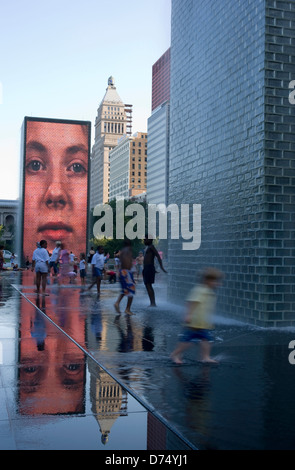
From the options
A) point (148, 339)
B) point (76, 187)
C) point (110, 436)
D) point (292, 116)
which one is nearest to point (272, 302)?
point (148, 339)

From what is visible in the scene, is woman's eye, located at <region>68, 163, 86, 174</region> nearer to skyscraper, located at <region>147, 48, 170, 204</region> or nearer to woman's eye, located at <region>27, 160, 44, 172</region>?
woman's eye, located at <region>27, 160, 44, 172</region>

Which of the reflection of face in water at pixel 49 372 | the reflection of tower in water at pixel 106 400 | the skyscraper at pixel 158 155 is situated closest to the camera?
the reflection of tower in water at pixel 106 400

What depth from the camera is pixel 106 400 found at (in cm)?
511

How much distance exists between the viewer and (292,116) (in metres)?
10.4

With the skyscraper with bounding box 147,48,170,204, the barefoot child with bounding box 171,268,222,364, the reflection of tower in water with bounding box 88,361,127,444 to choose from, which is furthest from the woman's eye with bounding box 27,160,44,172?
the skyscraper with bounding box 147,48,170,204

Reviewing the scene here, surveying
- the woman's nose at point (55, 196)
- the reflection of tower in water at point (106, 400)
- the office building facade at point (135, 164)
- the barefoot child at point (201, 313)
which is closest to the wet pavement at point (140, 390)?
the reflection of tower in water at point (106, 400)

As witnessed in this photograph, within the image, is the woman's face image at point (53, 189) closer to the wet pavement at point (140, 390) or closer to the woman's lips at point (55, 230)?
the woman's lips at point (55, 230)

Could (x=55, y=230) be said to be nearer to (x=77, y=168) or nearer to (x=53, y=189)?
(x=53, y=189)

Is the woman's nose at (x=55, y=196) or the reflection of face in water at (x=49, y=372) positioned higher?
the woman's nose at (x=55, y=196)

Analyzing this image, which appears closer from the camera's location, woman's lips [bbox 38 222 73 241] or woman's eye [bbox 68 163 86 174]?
woman's lips [bbox 38 222 73 241]

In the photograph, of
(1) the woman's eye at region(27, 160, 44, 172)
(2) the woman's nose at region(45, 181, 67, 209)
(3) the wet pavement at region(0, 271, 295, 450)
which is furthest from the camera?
(2) the woman's nose at region(45, 181, 67, 209)

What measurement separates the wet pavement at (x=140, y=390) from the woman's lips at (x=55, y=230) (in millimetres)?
53288

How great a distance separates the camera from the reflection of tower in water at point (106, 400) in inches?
175

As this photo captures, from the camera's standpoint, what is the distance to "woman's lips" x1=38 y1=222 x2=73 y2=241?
62625 millimetres
